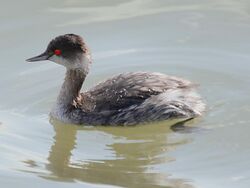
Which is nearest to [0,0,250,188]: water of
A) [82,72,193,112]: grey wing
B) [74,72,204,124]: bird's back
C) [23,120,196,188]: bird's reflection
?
[23,120,196,188]: bird's reflection

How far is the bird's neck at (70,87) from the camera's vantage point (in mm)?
8375

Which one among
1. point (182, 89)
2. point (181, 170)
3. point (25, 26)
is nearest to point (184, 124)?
point (182, 89)

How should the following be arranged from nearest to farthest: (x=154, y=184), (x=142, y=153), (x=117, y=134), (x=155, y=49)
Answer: (x=154, y=184) → (x=142, y=153) → (x=117, y=134) → (x=155, y=49)

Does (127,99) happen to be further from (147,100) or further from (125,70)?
(125,70)

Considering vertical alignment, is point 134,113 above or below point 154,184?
above

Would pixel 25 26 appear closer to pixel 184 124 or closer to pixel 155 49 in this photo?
pixel 155 49

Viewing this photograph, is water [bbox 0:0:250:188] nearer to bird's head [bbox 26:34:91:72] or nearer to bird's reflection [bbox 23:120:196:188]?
bird's reflection [bbox 23:120:196:188]

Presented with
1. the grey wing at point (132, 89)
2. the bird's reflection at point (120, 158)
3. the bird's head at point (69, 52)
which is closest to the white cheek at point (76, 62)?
the bird's head at point (69, 52)

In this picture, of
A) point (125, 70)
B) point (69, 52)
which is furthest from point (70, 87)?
point (125, 70)

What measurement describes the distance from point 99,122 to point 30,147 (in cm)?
86

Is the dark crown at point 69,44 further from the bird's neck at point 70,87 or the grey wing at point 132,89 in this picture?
the grey wing at point 132,89

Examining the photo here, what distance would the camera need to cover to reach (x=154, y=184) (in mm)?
6703

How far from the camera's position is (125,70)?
29.3 ft

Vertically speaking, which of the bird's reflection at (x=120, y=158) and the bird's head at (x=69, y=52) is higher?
the bird's head at (x=69, y=52)
